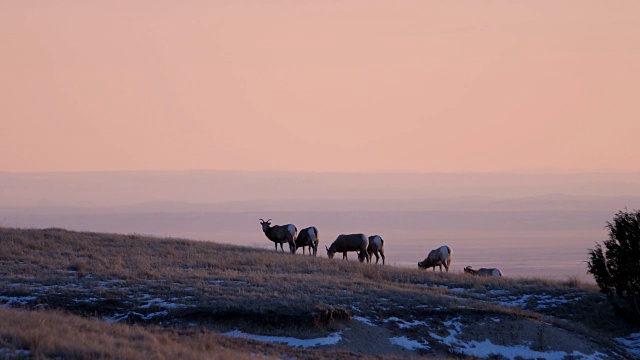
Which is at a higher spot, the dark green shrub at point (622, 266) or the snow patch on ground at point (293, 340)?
the dark green shrub at point (622, 266)

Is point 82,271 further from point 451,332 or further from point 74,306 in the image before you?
point 451,332

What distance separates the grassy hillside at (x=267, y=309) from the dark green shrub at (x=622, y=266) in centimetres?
80

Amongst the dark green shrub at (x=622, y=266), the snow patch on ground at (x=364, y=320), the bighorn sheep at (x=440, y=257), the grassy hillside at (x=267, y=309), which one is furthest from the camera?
the bighorn sheep at (x=440, y=257)

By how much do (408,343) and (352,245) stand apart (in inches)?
874

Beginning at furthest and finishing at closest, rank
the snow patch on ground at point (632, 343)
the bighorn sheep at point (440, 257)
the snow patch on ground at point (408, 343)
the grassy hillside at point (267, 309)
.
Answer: the bighorn sheep at point (440, 257) → the snow patch on ground at point (632, 343) → the snow patch on ground at point (408, 343) → the grassy hillside at point (267, 309)

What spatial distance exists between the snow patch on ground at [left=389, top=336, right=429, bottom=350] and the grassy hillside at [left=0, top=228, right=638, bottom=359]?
2.2 inches

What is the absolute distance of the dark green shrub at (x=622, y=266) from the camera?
3247 centimetres

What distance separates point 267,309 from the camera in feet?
84.3

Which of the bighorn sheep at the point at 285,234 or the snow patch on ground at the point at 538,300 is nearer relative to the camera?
the snow patch on ground at the point at 538,300

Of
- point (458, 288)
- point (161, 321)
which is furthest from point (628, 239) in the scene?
point (161, 321)

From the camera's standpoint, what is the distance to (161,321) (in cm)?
2470

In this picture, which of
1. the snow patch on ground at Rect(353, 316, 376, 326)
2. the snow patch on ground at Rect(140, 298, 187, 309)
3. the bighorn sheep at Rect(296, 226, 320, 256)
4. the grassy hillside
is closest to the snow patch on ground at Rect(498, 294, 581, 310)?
the grassy hillside

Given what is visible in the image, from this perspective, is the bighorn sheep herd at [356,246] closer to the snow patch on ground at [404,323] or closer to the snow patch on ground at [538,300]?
the snow patch on ground at [538,300]

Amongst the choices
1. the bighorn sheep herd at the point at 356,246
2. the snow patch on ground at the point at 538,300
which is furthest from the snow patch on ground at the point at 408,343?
the bighorn sheep herd at the point at 356,246
